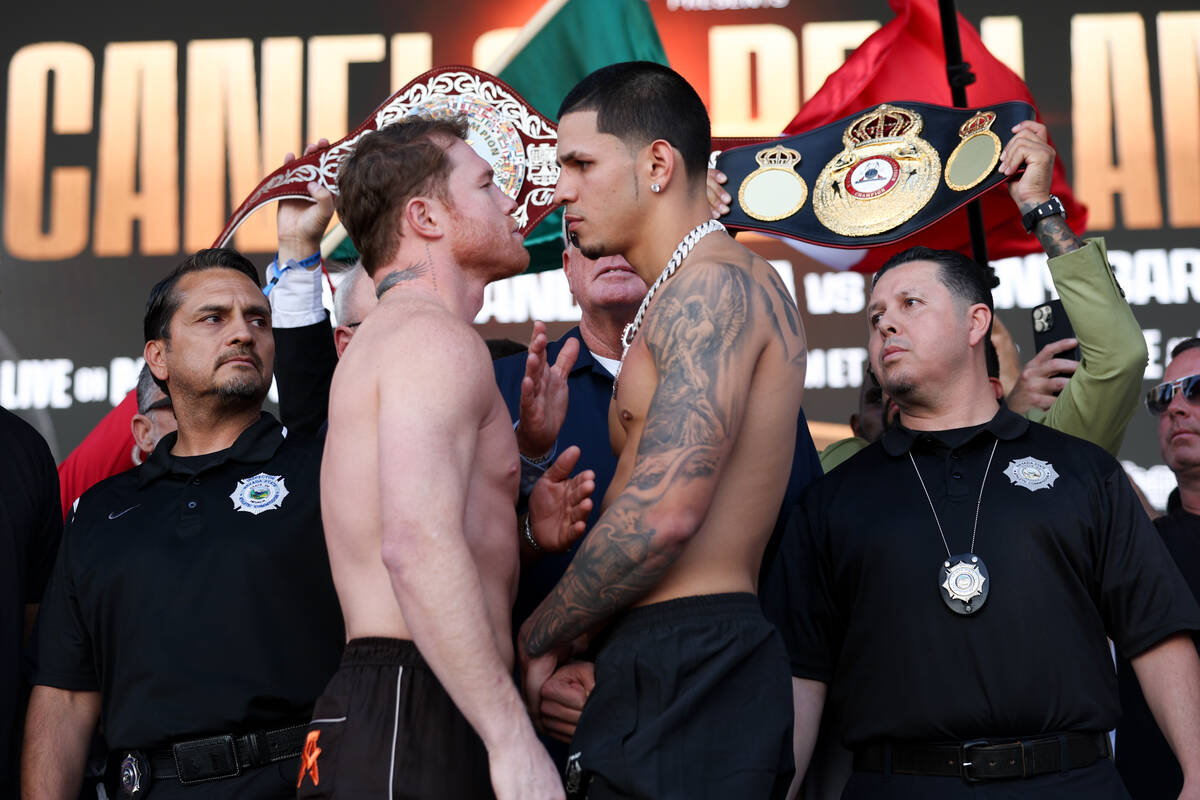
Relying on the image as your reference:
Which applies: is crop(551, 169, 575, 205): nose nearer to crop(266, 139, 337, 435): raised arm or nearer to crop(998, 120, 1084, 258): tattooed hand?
crop(266, 139, 337, 435): raised arm

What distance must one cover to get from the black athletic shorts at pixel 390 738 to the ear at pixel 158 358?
1.33 m

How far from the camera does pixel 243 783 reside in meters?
2.67

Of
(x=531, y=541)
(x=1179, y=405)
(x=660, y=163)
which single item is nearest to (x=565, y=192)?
(x=660, y=163)

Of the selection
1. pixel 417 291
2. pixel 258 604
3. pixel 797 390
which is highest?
pixel 417 291

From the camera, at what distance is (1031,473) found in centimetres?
296

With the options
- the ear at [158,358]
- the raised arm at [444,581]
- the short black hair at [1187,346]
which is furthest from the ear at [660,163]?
the short black hair at [1187,346]

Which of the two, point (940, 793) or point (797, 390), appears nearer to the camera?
point (797, 390)

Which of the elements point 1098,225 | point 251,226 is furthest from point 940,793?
point 251,226

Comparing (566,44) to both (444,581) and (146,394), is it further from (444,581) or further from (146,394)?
(444,581)

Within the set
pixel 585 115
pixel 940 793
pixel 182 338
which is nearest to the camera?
pixel 585 115

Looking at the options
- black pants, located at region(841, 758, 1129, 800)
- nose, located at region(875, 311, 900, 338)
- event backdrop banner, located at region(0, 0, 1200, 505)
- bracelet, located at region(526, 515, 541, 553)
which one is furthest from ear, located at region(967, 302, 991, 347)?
event backdrop banner, located at region(0, 0, 1200, 505)

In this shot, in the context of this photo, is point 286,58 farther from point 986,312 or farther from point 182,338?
point 986,312

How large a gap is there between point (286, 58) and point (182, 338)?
323 cm

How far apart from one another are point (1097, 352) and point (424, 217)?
1.80 m
